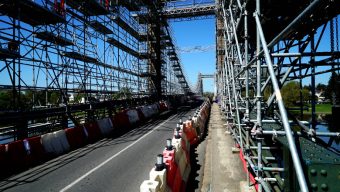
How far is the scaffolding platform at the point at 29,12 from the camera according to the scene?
32.8 ft

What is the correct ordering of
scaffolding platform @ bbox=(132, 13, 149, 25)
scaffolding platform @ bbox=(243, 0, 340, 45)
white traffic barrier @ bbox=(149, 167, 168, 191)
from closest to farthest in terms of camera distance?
white traffic barrier @ bbox=(149, 167, 168, 191), scaffolding platform @ bbox=(243, 0, 340, 45), scaffolding platform @ bbox=(132, 13, 149, 25)

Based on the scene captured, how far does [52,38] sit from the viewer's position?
1305 cm

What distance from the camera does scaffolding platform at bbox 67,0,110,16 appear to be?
14.9m

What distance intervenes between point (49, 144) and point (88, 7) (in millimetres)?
10009

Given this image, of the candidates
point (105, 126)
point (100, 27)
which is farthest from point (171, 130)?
point (100, 27)

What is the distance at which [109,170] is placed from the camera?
7320 millimetres

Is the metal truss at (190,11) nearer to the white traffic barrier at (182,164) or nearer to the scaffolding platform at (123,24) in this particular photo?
the scaffolding platform at (123,24)

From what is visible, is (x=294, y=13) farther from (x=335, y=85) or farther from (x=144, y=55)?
(x=144, y=55)

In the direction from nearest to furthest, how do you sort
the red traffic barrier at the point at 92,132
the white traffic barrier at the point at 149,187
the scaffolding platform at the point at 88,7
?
the white traffic barrier at the point at 149,187 → the red traffic barrier at the point at 92,132 → the scaffolding platform at the point at 88,7

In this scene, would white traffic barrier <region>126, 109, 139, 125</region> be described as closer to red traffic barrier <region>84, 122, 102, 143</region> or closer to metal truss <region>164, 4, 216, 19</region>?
red traffic barrier <region>84, 122, 102, 143</region>

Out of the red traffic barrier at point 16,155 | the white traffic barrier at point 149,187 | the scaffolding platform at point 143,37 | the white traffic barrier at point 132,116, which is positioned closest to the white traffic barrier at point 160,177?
the white traffic barrier at point 149,187

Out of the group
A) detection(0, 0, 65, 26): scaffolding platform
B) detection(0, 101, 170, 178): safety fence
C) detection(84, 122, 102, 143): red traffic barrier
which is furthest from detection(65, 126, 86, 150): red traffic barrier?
detection(0, 0, 65, 26): scaffolding platform

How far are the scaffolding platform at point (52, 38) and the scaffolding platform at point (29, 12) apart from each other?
2.34ft

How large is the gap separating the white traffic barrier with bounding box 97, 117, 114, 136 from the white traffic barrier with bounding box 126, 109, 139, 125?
283 cm
